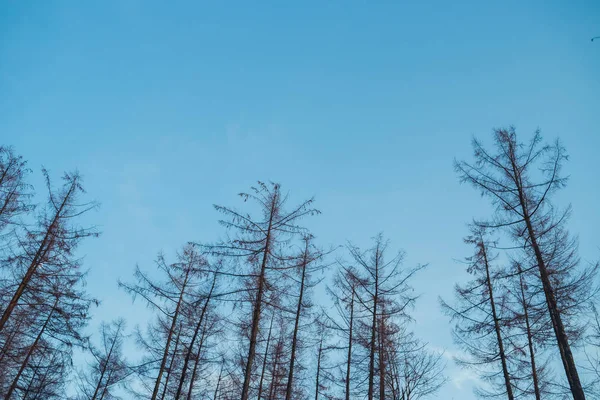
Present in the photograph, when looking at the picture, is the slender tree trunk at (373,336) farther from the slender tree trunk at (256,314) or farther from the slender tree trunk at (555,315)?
the slender tree trunk at (555,315)

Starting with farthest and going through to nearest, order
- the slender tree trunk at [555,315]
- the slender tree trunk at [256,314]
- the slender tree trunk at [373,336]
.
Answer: the slender tree trunk at [373,336] < the slender tree trunk at [256,314] < the slender tree trunk at [555,315]

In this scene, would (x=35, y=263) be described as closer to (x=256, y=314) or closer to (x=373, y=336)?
(x=256, y=314)

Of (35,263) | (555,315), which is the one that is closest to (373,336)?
(555,315)

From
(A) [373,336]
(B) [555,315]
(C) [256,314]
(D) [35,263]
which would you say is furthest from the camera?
(D) [35,263]

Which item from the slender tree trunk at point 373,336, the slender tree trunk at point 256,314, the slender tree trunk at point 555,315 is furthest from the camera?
the slender tree trunk at point 373,336

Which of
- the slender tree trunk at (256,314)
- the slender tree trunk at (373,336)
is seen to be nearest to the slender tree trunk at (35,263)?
the slender tree trunk at (256,314)

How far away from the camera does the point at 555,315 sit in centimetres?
810

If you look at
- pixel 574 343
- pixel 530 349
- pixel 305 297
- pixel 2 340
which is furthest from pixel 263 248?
pixel 530 349

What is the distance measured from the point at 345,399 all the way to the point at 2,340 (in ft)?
44.1

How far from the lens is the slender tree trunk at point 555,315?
24.2ft

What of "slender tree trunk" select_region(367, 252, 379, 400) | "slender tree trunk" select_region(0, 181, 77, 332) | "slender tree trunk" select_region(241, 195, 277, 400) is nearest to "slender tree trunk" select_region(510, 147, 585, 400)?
"slender tree trunk" select_region(367, 252, 379, 400)

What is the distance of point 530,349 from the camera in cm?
1275

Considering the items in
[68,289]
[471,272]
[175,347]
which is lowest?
[175,347]

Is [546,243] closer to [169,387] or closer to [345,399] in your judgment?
[345,399]
